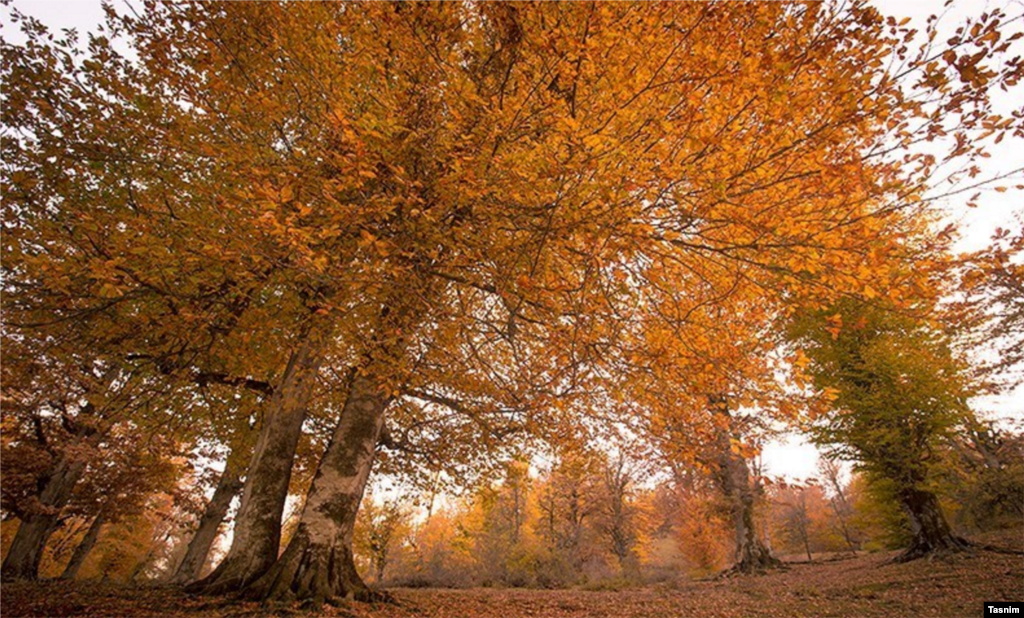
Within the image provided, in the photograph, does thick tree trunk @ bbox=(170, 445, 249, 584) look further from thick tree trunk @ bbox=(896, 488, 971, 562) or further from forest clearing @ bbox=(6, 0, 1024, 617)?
thick tree trunk @ bbox=(896, 488, 971, 562)

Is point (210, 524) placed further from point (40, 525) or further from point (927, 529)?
point (927, 529)

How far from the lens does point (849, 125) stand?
327cm

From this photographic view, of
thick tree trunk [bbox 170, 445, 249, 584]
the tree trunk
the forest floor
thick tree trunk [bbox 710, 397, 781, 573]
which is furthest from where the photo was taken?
thick tree trunk [bbox 710, 397, 781, 573]

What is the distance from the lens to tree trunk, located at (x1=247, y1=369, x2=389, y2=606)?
534 centimetres

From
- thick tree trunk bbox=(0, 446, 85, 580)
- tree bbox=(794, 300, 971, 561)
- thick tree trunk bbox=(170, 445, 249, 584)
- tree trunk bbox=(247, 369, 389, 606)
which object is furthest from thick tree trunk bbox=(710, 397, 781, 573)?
thick tree trunk bbox=(0, 446, 85, 580)

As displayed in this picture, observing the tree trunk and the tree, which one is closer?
the tree trunk

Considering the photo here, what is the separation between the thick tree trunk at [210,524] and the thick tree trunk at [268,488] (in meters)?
4.72

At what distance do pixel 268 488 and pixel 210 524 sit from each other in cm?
804

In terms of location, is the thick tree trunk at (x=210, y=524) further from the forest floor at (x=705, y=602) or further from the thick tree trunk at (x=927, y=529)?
the thick tree trunk at (x=927, y=529)

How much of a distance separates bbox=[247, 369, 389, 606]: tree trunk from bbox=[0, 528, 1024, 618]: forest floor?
1.22 ft

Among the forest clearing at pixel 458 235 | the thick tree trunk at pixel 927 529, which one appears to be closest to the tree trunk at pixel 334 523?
the forest clearing at pixel 458 235

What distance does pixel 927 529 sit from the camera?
10.4 metres

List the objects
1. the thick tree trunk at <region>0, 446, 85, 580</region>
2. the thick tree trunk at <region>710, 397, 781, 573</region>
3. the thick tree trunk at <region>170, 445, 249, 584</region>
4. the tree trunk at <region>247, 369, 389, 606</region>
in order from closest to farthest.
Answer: the tree trunk at <region>247, 369, 389, 606</region> → the thick tree trunk at <region>0, 446, 85, 580</region> → the thick tree trunk at <region>170, 445, 249, 584</region> → the thick tree trunk at <region>710, 397, 781, 573</region>

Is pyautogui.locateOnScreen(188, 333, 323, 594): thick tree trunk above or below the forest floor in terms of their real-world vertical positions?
above
